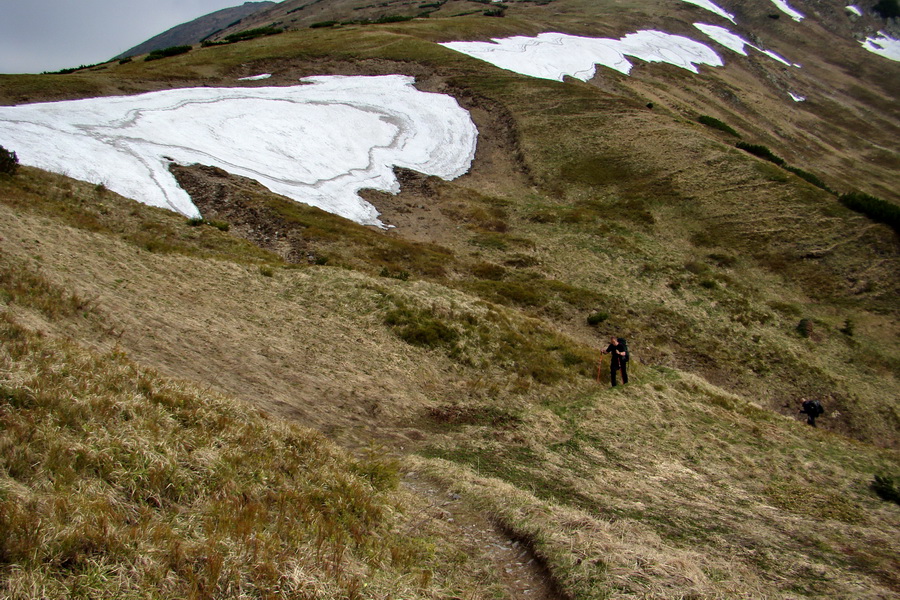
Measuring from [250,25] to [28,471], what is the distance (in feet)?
691

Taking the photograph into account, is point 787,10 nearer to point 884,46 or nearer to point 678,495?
point 884,46

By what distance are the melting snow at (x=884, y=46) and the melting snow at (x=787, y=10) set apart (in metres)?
18.5

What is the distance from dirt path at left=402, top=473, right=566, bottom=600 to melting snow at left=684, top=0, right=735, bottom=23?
156 metres

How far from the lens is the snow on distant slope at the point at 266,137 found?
A: 89.1ft

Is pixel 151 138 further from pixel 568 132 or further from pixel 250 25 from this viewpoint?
pixel 250 25

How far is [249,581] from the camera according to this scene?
527 cm

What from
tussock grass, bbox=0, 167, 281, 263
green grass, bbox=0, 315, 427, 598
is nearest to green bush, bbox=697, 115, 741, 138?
tussock grass, bbox=0, 167, 281, 263

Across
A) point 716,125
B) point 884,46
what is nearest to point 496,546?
point 716,125

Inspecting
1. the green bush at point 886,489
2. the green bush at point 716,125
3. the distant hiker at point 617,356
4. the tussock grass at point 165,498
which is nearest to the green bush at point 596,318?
the distant hiker at point 617,356

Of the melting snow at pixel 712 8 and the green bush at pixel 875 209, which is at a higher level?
the melting snow at pixel 712 8

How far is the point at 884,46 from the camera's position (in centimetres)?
14000

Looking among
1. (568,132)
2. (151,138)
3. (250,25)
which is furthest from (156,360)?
(250,25)

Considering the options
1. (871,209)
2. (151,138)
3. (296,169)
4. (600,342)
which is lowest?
(600,342)

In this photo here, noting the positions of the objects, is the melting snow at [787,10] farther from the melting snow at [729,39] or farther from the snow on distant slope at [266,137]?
the snow on distant slope at [266,137]
